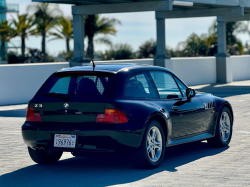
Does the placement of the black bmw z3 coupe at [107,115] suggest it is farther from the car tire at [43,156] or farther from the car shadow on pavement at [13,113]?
the car shadow on pavement at [13,113]

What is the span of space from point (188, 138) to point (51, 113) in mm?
2254

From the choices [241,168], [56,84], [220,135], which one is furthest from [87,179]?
[220,135]

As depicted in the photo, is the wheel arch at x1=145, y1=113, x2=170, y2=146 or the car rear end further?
the wheel arch at x1=145, y1=113, x2=170, y2=146

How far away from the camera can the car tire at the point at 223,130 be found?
9227 mm

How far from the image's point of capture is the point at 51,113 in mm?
7367

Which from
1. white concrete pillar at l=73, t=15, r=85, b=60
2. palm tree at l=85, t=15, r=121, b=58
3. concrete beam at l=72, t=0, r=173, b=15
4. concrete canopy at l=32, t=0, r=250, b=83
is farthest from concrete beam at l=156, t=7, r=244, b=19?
palm tree at l=85, t=15, r=121, b=58

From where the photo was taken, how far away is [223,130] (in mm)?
9414

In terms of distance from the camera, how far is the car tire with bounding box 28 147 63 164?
313 inches

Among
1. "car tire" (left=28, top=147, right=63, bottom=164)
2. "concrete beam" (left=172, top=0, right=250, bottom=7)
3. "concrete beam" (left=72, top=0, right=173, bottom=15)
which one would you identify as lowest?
"car tire" (left=28, top=147, right=63, bottom=164)

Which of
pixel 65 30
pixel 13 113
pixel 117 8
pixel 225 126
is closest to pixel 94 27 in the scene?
pixel 65 30

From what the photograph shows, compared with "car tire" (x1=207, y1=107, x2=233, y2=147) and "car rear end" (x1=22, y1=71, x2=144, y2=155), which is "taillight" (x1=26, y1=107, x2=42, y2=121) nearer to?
"car rear end" (x1=22, y1=71, x2=144, y2=155)

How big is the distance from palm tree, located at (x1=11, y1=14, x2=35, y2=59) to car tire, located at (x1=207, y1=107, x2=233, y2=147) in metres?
45.1

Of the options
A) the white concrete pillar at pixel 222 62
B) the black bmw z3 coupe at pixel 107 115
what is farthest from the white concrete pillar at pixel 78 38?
the black bmw z3 coupe at pixel 107 115

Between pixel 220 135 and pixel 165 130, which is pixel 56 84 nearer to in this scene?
pixel 165 130
